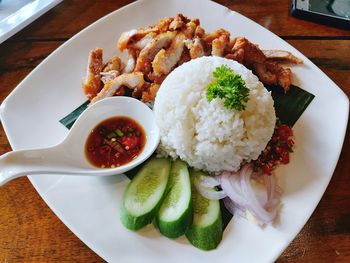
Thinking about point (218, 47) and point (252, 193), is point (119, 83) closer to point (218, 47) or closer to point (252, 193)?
point (218, 47)

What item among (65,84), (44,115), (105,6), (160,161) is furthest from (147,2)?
(160,161)

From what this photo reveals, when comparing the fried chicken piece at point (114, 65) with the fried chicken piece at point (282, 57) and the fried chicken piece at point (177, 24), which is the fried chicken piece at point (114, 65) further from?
the fried chicken piece at point (282, 57)

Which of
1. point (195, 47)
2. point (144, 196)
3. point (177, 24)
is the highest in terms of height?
point (177, 24)

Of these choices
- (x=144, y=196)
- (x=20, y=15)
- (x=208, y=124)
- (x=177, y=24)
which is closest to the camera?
(x=144, y=196)

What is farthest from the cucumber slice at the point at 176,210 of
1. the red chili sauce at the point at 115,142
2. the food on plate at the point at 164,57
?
the food on plate at the point at 164,57

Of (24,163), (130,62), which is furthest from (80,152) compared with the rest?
(130,62)

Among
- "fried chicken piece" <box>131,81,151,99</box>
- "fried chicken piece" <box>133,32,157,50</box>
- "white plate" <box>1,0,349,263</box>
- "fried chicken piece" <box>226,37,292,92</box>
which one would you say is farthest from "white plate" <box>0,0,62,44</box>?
"fried chicken piece" <box>226,37,292,92</box>
